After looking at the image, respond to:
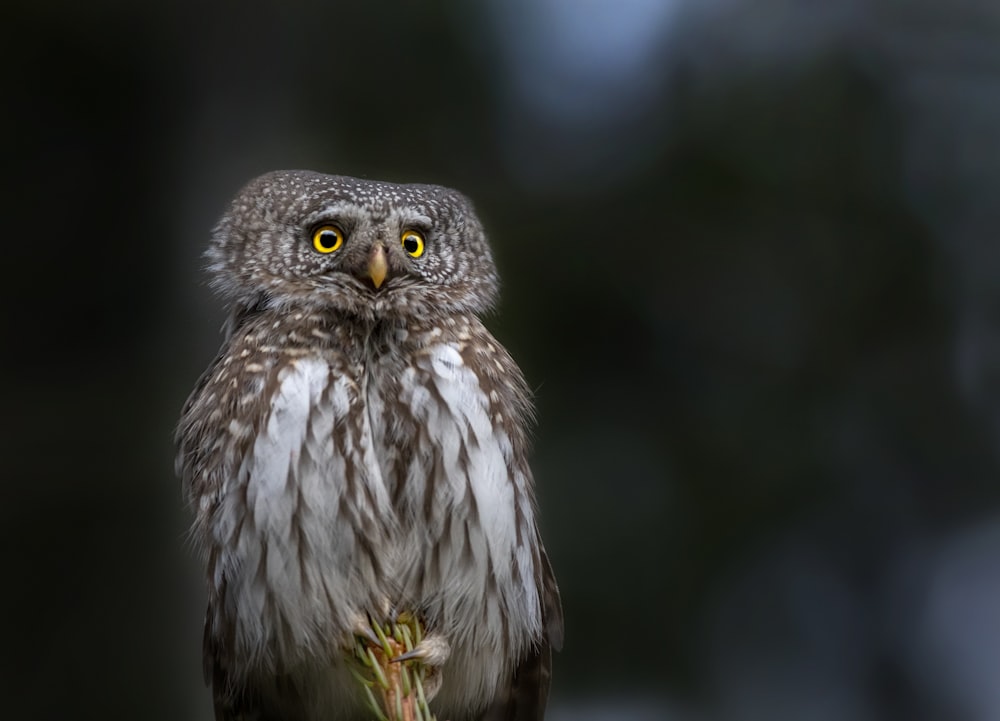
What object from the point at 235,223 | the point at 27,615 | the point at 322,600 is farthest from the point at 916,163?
the point at 27,615

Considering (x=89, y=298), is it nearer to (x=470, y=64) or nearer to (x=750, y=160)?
(x=470, y=64)

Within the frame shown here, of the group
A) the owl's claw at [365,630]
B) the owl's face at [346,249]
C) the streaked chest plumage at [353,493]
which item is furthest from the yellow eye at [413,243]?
the owl's claw at [365,630]

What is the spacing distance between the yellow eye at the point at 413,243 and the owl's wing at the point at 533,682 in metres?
0.86

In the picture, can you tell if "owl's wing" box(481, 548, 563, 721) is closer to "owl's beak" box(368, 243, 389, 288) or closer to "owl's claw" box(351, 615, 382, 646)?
"owl's claw" box(351, 615, 382, 646)

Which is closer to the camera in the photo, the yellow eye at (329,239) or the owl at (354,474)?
the owl at (354,474)

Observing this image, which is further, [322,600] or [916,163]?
[916,163]

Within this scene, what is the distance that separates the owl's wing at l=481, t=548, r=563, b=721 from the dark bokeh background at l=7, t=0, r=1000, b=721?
4.52 ft

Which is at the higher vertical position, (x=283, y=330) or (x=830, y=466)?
(x=283, y=330)

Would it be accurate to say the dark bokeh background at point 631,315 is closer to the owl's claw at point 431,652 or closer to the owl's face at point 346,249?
the owl's face at point 346,249

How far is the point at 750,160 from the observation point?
4969 mm

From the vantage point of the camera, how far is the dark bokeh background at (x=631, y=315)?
4477 millimetres

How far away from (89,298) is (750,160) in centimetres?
273

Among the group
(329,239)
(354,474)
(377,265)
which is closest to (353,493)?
(354,474)

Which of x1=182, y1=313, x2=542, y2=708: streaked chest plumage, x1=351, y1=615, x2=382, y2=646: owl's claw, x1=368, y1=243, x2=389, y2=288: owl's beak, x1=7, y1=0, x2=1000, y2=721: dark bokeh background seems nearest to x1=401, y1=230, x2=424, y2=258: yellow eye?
x1=368, y1=243, x2=389, y2=288: owl's beak
